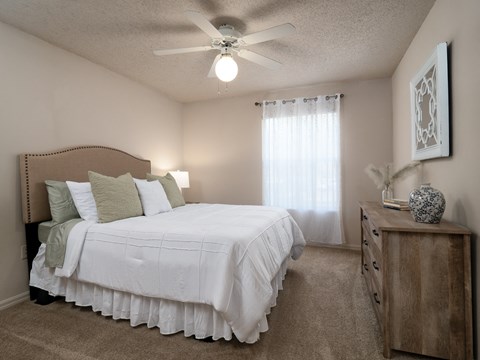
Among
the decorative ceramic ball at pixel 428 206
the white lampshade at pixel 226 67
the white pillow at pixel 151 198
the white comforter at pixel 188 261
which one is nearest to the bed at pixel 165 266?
the white comforter at pixel 188 261

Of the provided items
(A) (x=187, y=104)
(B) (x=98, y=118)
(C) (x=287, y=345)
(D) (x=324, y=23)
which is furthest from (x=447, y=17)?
(A) (x=187, y=104)

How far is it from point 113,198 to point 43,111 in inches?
45.3

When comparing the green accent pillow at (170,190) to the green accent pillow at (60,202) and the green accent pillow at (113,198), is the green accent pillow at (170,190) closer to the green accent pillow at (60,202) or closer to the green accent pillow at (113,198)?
the green accent pillow at (113,198)

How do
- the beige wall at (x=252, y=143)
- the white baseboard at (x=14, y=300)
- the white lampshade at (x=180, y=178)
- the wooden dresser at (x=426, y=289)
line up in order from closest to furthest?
the wooden dresser at (x=426, y=289) < the white baseboard at (x=14, y=300) < the beige wall at (x=252, y=143) < the white lampshade at (x=180, y=178)

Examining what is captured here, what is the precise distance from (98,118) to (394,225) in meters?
3.22

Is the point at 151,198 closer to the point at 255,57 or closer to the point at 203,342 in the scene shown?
the point at 203,342

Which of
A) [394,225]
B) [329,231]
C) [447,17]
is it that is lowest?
[329,231]

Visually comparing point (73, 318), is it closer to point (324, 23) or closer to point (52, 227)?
point (52, 227)

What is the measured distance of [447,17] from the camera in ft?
5.83

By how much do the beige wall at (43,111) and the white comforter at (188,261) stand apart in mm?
663

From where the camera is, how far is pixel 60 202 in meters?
2.31

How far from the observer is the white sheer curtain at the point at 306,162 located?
149 inches

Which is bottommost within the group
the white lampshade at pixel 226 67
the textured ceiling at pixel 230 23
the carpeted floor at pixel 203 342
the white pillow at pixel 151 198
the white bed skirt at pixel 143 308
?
the carpeted floor at pixel 203 342

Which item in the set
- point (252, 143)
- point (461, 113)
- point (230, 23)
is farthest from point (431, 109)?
point (252, 143)
